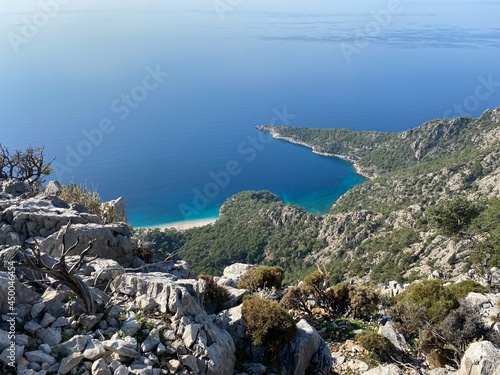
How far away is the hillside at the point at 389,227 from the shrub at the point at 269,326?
52.3 ft

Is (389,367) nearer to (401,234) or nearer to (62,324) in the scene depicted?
(62,324)

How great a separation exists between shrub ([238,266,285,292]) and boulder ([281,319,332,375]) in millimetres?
5793

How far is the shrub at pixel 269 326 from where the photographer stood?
11.4 meters

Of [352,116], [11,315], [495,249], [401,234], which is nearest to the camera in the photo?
[11,315]

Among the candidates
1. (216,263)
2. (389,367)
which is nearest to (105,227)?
(389,367)

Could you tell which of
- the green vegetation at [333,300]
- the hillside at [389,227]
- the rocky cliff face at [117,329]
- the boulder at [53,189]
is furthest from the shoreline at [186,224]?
the rocky cliff face at [117,329]

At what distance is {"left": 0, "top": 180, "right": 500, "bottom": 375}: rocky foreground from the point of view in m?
8.18

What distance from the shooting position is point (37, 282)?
9.97m

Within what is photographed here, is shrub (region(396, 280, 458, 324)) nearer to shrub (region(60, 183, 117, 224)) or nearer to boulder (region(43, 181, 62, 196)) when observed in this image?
shrub (region(60, 183, 117, 224))

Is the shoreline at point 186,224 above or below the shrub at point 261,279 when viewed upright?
above

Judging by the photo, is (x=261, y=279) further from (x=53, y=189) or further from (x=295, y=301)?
(x=53, y=189)

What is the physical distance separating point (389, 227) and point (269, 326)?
42.5 m

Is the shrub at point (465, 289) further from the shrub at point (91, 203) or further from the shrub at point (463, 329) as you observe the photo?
the shrub at point (91, 203)

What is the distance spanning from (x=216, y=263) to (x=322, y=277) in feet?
135
